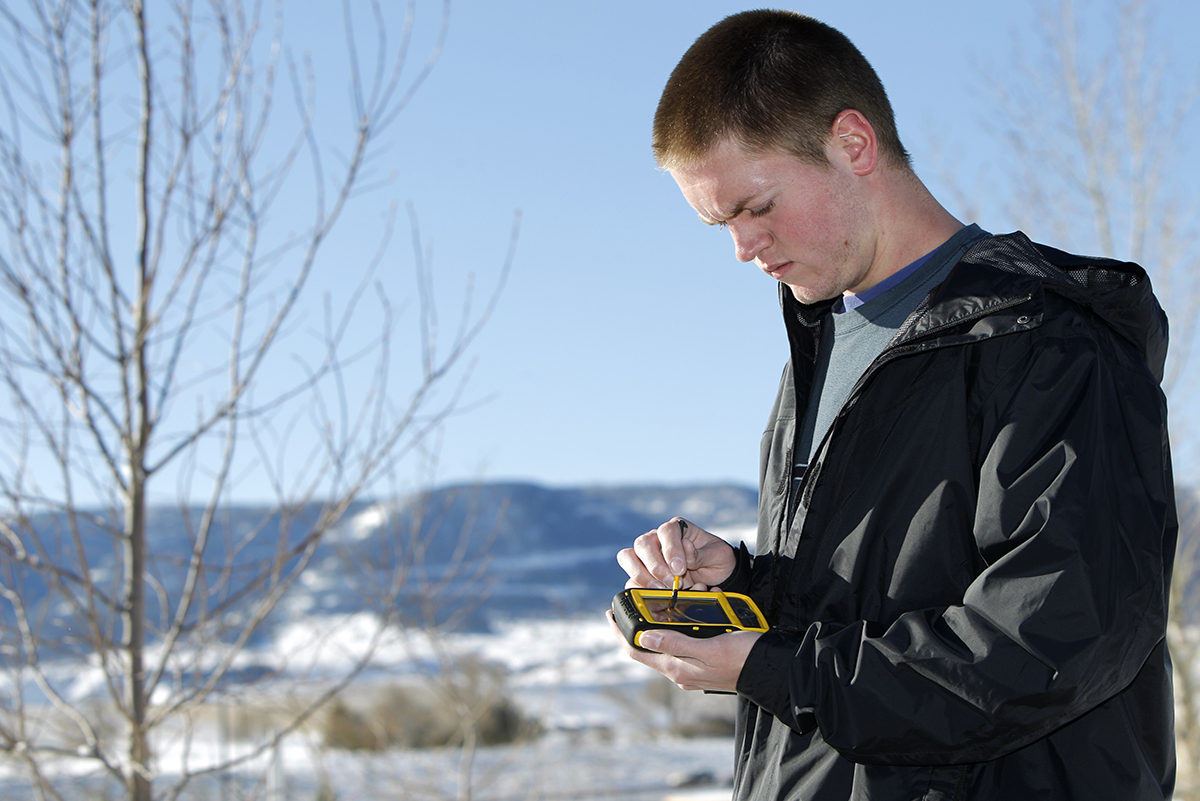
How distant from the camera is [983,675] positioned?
94 centimetres

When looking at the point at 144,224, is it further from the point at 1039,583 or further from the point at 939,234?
the point at 1039,583

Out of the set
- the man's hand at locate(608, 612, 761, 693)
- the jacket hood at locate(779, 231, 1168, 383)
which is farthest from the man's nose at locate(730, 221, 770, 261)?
the man's hand at locate(608, 612, 761, 693)

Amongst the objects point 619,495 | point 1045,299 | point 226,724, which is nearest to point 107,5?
point 1045,299

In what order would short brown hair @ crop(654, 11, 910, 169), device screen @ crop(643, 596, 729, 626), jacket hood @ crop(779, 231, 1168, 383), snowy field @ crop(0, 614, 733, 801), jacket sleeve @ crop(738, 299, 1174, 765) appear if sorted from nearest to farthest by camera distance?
jacket sleeve @ crop(738, 299, 1174, 765) < jacket hood @ crop(779, 231, 1168, 383) < device screen @ crop(643, 596, 729, 626) < short brown hair @ crop(654, 11, 910, 169) < snowy field @ crop(0, 614, 733, 801)

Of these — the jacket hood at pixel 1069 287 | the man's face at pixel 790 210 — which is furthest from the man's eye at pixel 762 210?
the jacket hood at pixel 1069 287

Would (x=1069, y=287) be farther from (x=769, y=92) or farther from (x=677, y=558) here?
(x=677, y=558)

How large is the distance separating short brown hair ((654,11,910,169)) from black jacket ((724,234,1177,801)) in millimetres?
278

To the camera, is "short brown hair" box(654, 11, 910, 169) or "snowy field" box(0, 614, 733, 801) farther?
"snowy field" box(0, 614, 733, 801)

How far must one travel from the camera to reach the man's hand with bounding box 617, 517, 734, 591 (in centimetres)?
137

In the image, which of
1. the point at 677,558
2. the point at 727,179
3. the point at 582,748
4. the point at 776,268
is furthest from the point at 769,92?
the point at 582,748

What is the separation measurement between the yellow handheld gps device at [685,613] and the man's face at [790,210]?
44 cm

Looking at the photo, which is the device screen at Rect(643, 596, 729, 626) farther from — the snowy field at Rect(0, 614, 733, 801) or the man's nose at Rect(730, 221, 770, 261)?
the snowy field at Rect(0, 614, 733, 801)

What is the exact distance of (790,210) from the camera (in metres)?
1.29

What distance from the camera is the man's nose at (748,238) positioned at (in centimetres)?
132
